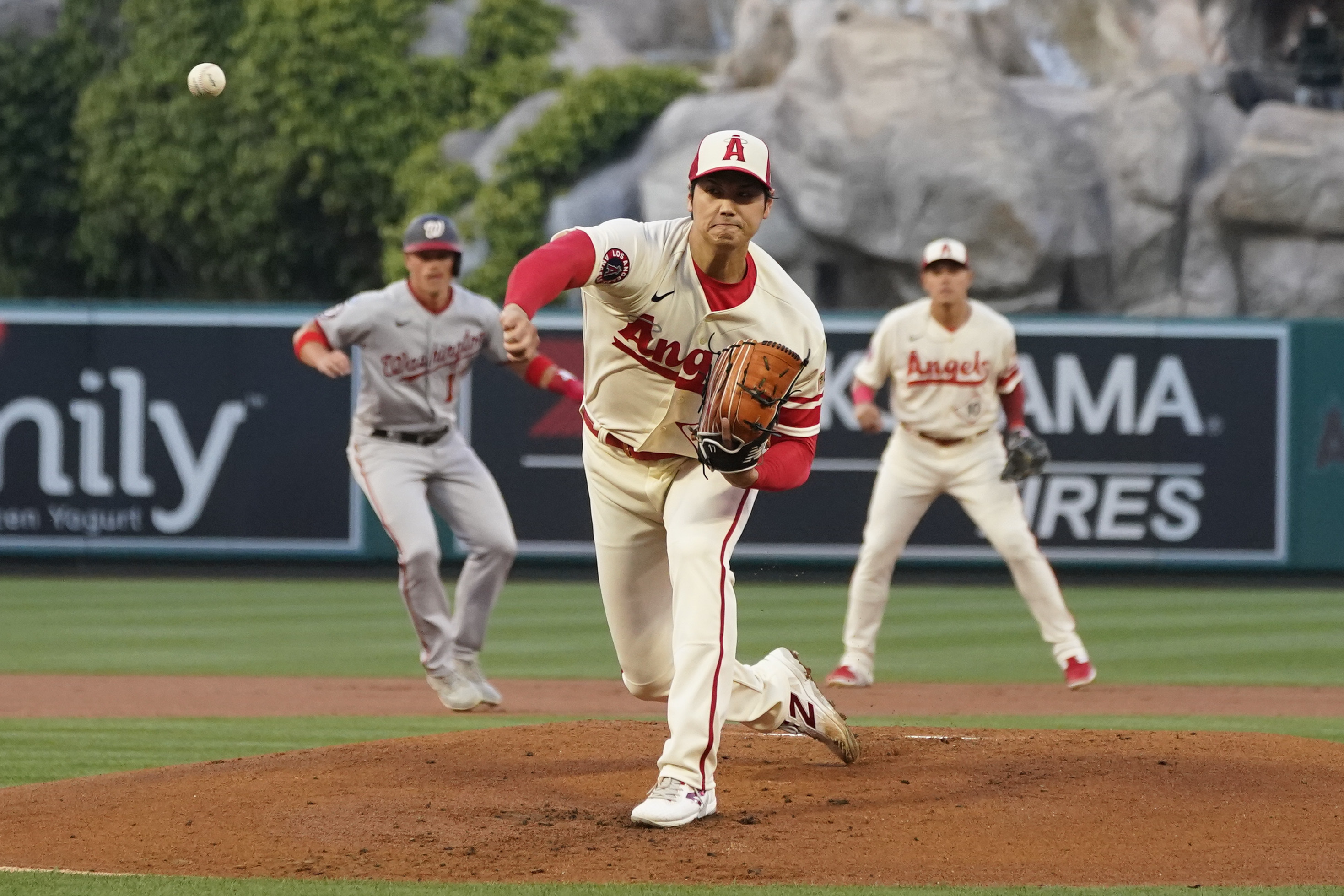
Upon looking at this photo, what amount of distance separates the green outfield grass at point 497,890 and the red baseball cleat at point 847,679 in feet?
14.4

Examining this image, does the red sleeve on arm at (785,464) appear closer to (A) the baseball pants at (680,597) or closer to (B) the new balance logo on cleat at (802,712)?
(A) the baseball pants at (680,597)

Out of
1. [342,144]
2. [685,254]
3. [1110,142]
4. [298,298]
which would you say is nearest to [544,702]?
[685,254]

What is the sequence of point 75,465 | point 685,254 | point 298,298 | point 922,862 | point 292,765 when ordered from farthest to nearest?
point 298,298 → point 75,465 → point 292,765 → point 685,254 → point 922,862

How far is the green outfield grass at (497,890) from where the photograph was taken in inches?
167

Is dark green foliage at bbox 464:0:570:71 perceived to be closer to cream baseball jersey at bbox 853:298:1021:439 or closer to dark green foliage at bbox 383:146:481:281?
dark green foliage at bbox 383:146:481:281

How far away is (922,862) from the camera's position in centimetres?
460

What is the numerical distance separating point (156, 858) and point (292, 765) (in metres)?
1.13

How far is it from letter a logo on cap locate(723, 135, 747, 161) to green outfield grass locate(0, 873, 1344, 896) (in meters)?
1.81

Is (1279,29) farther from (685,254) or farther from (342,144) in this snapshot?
(685,254)

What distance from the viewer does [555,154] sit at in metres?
25.2

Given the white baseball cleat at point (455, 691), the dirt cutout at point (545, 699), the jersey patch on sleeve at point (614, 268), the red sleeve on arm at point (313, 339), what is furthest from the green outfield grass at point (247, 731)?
the jersey patch on sleeve at point (614, 268)

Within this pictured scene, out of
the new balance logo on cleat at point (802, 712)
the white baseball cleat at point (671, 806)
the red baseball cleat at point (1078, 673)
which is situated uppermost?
the new balance logo on cleat at point (802, 712)

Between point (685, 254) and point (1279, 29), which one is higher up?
point (1279, 29)

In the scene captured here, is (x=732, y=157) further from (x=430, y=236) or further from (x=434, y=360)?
(x=434, y=360)
